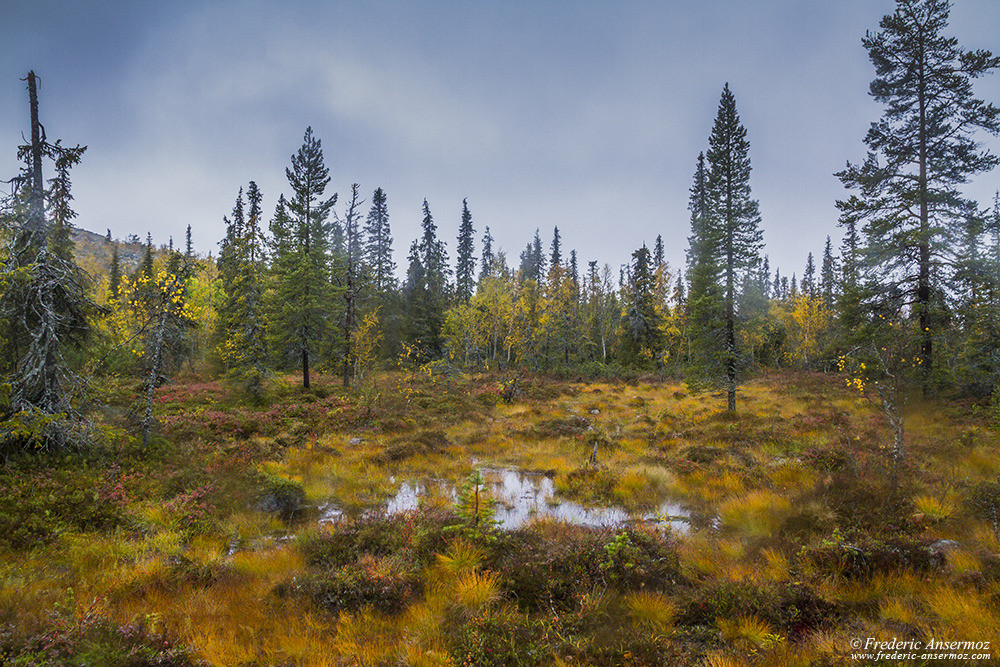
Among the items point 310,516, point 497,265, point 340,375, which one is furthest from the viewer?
point 497,265

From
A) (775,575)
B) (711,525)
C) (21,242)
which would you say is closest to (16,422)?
(21,242)

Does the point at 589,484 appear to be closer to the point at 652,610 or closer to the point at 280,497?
the point at 652,610

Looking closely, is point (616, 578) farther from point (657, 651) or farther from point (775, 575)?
point (775, 575)

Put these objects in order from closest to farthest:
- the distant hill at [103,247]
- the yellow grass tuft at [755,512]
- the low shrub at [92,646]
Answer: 1. the low shrub at [92,646]
2. the yellow grass tuft at [755,512]
3. the distant hill at [103,247]

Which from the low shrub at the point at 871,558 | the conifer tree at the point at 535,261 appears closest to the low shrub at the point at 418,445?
the low shrub at the point at 871,558

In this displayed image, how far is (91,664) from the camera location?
359 cm

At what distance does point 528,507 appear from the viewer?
31.7ft

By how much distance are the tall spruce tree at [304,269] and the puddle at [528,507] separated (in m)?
15.7

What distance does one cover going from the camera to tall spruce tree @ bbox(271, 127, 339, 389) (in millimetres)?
23047

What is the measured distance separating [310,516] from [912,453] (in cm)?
1522

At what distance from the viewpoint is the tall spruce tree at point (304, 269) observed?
907 inches

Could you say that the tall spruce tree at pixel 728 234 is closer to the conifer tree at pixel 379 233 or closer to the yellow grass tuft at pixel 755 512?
the yellow grass tuft at pixel 755 512

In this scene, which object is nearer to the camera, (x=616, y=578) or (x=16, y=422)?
(x=616, y=578)

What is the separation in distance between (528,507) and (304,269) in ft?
65.6
